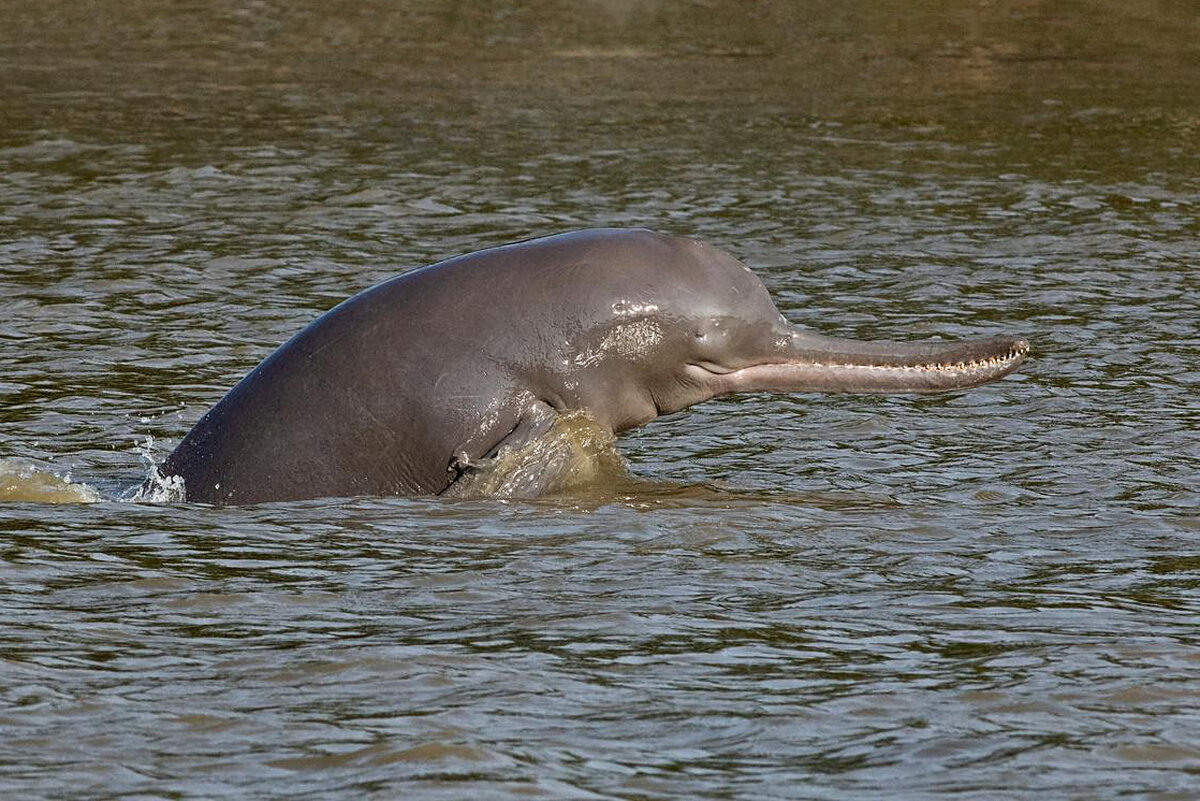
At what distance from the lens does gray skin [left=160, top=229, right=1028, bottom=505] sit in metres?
11.2

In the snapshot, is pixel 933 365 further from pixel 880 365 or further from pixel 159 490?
pixel 159 490

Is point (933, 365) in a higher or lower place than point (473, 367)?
lower

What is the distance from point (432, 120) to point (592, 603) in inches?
777

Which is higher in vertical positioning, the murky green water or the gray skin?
the gray skin

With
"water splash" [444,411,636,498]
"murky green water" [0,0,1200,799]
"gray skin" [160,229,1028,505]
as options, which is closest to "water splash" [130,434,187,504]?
"gray skin" [160,229,1028,505]

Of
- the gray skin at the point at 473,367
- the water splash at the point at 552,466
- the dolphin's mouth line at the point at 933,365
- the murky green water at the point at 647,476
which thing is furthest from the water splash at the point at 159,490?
the dolphin's mouth line at the point at 933,365

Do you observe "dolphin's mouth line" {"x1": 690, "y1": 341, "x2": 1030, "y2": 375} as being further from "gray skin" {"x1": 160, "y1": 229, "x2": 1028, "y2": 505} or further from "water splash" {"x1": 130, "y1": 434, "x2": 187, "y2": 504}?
"water splash" {"x1": 130, "y1": 434, "x2": 187, "y2": 504}

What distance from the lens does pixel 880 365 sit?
38.9ft

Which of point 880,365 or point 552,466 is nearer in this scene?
point 552,466

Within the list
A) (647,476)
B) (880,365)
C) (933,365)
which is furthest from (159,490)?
(933,365)

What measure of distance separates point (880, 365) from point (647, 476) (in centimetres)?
160

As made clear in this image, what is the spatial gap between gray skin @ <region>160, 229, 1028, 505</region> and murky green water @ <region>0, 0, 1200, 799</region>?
0.35m

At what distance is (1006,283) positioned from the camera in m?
18.9

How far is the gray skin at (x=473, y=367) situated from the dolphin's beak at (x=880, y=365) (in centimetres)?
2
